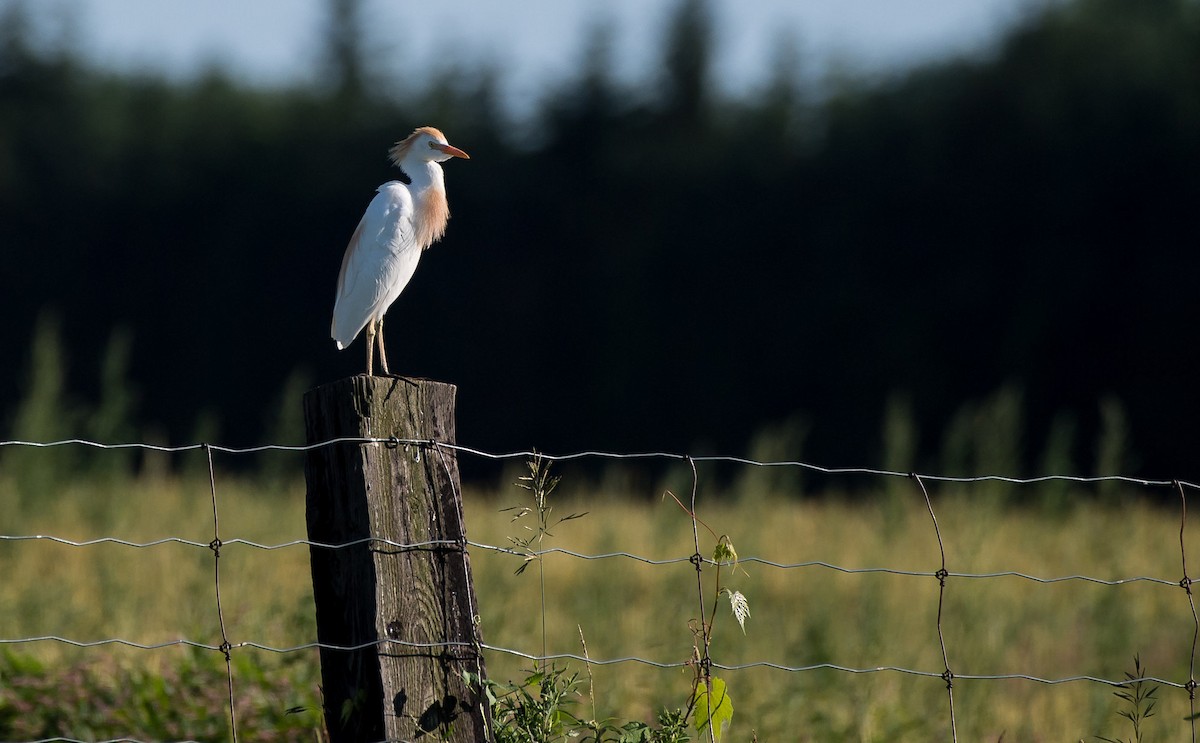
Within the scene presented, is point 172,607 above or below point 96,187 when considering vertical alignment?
below

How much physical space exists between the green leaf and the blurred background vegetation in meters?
6.28

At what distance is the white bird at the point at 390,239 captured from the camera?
5.15m

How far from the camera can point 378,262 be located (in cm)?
516

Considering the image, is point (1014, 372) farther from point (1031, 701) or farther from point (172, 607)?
point (172, 607)

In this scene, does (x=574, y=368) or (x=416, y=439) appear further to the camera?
(x=574, y=368)

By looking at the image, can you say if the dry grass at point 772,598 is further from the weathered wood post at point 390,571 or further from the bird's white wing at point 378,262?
the weathered wood post at point 390,571

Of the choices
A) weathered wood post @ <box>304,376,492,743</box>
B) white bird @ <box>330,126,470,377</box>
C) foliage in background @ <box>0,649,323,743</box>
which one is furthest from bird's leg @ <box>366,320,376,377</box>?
weathered wood post @ <box>304,376,492,743</box>

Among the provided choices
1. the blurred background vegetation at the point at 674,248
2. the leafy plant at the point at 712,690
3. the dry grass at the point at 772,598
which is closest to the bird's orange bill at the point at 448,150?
the dry grass at the point at 772,598

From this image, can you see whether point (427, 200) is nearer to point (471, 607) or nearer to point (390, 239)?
point (390, 239)

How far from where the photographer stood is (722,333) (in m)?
18.9

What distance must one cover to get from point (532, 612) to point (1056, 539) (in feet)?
13.9

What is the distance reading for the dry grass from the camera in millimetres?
5398

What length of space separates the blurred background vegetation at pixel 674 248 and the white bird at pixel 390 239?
4.07 m

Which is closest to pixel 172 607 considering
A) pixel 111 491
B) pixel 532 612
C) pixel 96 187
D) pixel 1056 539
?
pixel 532 612
